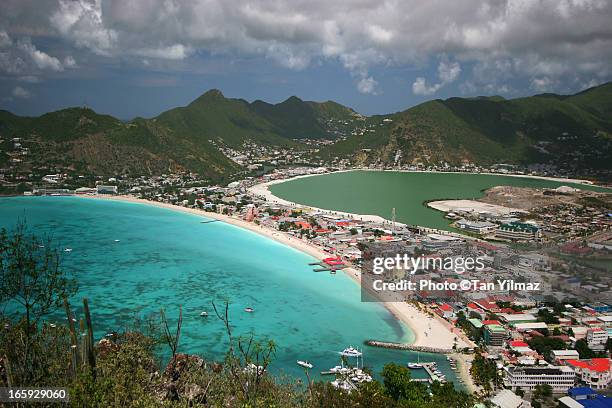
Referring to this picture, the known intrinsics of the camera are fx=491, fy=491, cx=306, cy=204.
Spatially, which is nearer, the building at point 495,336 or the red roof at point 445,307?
the building at point 495,336

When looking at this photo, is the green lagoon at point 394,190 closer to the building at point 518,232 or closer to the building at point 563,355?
the building at point 518,232

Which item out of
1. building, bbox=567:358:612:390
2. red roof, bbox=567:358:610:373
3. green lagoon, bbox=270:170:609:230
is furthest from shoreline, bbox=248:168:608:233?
building, bbox=567:358:612:390

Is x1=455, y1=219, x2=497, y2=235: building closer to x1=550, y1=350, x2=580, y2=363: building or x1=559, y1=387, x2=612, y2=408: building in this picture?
x1=550, y1=350, x2=580, y2=363: building

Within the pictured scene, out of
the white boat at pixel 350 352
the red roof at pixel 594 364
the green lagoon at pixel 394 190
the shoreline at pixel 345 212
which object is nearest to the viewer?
the red roof at pixel 594 364

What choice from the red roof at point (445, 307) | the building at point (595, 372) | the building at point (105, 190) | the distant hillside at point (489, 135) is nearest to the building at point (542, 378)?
the building at point (595, 372)

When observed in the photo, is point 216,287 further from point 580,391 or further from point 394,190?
point 394,190

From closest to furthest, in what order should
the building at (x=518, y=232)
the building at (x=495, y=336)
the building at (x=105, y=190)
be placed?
the building at (x=495, y=336) < the building at (x=518, y=232) < the building at (x=105, y=190)

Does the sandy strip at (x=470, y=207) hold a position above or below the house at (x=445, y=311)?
above
